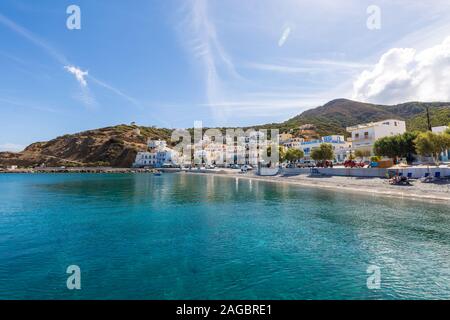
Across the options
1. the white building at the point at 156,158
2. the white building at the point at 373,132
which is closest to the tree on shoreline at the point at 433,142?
the white building at the point at 373,132

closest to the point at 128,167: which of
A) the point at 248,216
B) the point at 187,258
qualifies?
the point at 248,216

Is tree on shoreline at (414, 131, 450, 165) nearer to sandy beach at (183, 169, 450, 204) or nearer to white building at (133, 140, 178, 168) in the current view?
sandy beach at (183, 169, 450, 204)

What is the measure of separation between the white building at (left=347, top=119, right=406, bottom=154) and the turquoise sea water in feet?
150

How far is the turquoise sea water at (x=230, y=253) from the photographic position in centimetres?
1212

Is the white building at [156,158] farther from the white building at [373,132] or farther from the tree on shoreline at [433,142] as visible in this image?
the tree on shoreline at [433,142]

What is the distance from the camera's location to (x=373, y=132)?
72.7m

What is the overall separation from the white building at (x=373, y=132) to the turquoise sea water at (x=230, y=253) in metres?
45.8

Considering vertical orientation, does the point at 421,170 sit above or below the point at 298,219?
above

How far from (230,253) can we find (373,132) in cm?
6835

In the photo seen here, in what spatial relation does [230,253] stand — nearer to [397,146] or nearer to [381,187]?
[381,187]

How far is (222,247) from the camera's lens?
18109 millimetres

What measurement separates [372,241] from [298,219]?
8.19 meters

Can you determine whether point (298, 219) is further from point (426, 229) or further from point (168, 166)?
point (168, 166)
